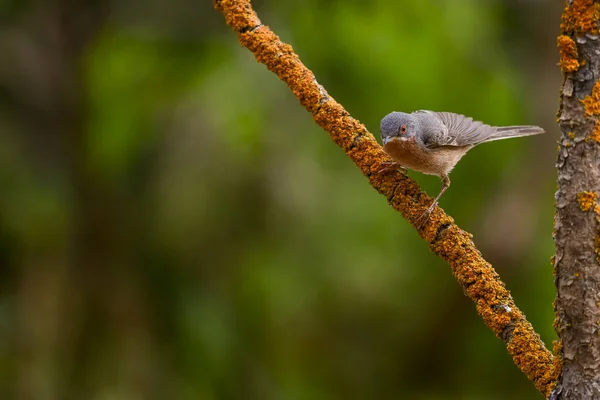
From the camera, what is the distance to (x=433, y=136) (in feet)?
13.3

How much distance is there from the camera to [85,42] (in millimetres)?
6973

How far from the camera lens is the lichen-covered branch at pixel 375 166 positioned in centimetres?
266

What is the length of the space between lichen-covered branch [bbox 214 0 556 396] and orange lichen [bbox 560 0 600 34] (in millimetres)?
868

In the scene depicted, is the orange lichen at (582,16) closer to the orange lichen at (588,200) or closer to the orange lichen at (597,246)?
the orange lichen at (588,200)

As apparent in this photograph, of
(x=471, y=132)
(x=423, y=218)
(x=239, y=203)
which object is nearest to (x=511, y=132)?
(x=471, y=132)

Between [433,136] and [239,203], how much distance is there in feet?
10.3

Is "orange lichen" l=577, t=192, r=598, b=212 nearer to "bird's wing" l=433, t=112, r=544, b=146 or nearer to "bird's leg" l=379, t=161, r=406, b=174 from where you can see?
"bird's leg" l=379, t=161, r=406, b=174

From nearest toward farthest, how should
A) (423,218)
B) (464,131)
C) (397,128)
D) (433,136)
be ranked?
1. (423,218)
2. (397,128)
3. (433,136)
4. (464,131)

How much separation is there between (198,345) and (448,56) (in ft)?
11.7

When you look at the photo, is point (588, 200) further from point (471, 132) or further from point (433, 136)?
point (471, 132)

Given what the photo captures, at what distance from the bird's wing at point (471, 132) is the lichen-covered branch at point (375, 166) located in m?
0.95

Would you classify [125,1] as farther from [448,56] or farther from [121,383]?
[121,383]

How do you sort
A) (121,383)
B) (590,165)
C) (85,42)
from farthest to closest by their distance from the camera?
1. (85,42)
2. (121,383)
3. (590,165)

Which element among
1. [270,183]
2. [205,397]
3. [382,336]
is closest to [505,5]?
[270,183]
